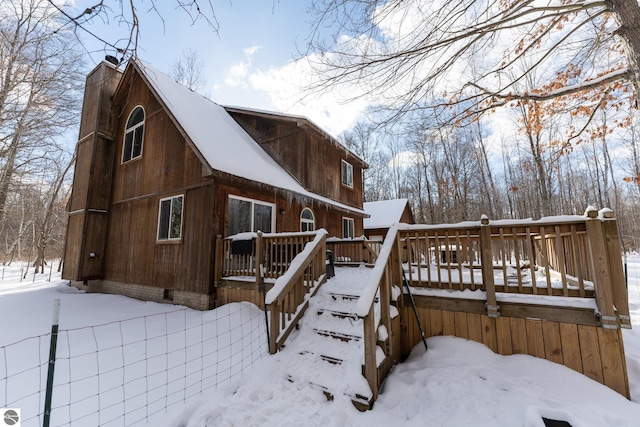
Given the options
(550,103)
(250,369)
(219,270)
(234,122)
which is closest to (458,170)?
(550,103)

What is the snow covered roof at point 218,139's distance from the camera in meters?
7.12

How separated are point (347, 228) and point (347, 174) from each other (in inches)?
102

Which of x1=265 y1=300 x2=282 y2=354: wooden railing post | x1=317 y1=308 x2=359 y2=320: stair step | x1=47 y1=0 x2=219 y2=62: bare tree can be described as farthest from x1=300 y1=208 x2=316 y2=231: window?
x1=47 y1=0 x2=219 y2=62: bare tree

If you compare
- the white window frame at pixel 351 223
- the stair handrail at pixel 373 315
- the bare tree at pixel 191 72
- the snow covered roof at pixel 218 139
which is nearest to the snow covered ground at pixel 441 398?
the stair handrail at pixel 373 315

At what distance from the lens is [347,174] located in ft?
43.8

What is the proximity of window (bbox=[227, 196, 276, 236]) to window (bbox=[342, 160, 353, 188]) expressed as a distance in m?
5.34

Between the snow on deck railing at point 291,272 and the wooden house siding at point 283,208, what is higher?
the wooden house siding at point 283,208

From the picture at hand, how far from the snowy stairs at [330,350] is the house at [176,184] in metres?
3.34

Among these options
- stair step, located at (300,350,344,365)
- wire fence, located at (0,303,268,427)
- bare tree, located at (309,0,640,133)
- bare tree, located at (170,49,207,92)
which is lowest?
wire fence, located at (0,303,268,427)

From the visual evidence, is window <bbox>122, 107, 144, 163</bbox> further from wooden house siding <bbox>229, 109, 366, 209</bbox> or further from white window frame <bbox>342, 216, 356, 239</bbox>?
white window frame <bbox>342, 216, 356, 239</bbox>

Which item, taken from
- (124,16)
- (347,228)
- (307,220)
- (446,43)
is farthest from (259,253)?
(347,228)

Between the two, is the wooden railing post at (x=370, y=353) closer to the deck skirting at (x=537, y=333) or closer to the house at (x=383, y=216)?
the deck skirting at (x=537, y=333)

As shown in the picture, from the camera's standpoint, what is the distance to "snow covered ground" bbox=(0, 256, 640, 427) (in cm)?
264

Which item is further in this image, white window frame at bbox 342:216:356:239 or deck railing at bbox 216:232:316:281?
white window frame at bbox 342:216:356:239
